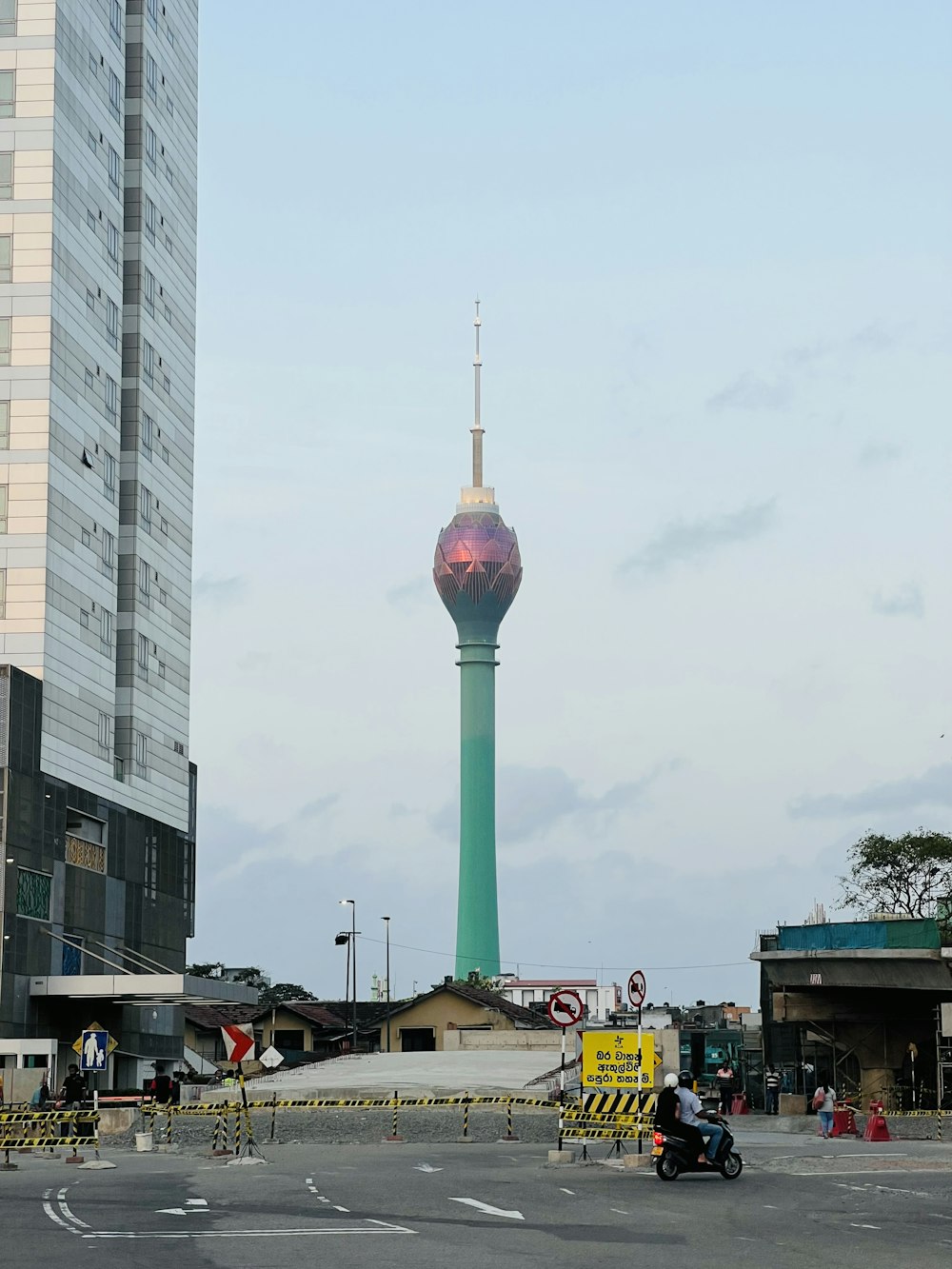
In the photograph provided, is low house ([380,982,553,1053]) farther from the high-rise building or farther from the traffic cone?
the traffic cone

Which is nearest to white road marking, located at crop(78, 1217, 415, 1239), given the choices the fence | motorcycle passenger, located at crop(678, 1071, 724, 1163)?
motorcycle passenger, located at crop(678, 1071, 724, 1163)

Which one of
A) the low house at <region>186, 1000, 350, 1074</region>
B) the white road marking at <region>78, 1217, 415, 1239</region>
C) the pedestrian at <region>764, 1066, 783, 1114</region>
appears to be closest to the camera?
the white road marking at <region>78, 1217, 415, 1239</region>

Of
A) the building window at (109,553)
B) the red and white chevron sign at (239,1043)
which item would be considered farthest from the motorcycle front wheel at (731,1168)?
the building window at (109,553)

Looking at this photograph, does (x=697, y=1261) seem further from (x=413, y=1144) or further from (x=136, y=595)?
(x=136, y=595)

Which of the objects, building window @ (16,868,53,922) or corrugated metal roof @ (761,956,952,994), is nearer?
corrugated metal roof @ (761,956,952,994)

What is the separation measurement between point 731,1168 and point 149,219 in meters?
77.3

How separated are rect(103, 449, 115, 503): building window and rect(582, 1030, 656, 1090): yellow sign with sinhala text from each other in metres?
57.8

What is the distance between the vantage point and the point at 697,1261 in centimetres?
1802

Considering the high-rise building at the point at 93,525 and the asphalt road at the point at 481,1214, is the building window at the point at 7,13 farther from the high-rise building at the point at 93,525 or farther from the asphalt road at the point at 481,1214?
the asphalt road at the point at 481,1214

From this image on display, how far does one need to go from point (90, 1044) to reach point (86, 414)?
47500 mm

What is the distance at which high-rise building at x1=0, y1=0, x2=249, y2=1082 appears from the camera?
78.3m

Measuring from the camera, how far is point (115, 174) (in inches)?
3642

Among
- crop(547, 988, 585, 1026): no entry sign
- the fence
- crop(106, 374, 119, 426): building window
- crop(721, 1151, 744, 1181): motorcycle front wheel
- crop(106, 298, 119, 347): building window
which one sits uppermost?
crop(106, 298, 119, 347): building window

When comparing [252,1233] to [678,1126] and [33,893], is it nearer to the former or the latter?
[678,1126]
